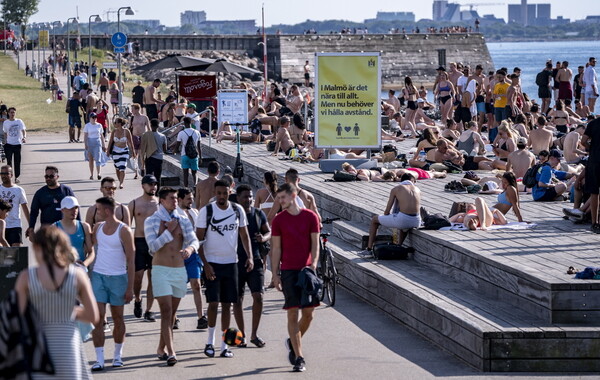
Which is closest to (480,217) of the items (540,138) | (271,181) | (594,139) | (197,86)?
(594,139)

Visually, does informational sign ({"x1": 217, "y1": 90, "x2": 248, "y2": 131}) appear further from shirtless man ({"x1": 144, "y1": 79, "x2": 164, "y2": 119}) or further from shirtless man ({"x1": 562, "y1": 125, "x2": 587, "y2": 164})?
shirtless man ({"x1": 562, "y1": 125, "x2": 587, "y2": 164})

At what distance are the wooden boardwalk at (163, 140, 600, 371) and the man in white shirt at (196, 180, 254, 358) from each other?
2065 mm

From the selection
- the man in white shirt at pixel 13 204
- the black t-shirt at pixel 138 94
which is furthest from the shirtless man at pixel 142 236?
the black t-shirt at pixel 138 94

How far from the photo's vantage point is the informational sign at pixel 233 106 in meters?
28.7

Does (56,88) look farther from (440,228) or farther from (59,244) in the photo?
(59,244)

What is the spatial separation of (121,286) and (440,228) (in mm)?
5154

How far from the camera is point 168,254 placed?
10.4 meters

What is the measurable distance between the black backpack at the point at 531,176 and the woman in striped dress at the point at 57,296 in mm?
11597

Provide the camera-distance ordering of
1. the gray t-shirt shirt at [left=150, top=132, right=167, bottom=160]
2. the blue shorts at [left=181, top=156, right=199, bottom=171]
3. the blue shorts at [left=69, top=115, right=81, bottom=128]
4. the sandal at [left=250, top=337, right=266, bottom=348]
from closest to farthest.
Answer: the sandal at [left=250, top=337, right=266, bottom=348]
the gray t-shirt shirt at [left=150, top=132, right=167, bottom=160]
the blue shorts at [left=181, top=156, right=199, bottom=171]
the blue shorts at [left=69, top=115, right=81, bottom=128]

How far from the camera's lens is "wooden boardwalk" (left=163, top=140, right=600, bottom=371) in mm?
10234

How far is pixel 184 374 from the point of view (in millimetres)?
10109

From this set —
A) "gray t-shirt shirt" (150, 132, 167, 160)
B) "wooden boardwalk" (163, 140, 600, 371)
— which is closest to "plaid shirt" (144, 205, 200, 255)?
"wooden boardwalk" (163, 140, 600, 371)

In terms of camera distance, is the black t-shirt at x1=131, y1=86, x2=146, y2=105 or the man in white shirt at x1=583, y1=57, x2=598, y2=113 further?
the black t-shirt at x1=131, y1=86, x2=146, y2=105

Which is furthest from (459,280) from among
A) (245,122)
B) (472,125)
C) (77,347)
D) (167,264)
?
(245,122)
